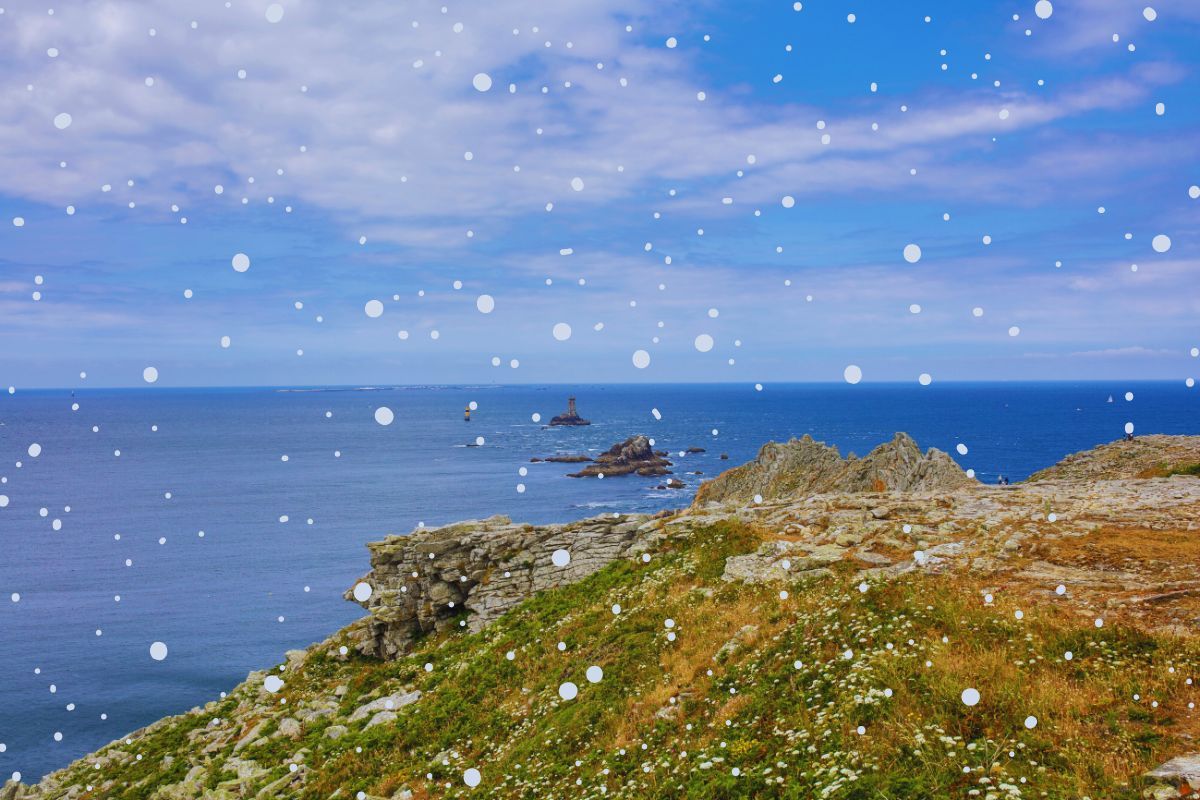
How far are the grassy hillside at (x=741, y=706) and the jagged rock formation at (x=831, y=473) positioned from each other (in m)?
19.9

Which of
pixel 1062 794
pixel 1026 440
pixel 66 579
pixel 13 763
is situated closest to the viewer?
pixel 1062 794

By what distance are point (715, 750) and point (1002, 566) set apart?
8.66 meters

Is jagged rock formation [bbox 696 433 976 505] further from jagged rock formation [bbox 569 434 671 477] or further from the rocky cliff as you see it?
jagged rock formation [bbox 569 434 671 477]

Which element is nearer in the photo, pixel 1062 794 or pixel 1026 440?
pixel 1062 794

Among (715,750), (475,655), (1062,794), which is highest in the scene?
(1062,794)

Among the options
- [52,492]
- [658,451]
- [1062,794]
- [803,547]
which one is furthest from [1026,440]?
[52,492]

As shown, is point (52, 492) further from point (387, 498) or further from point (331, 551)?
point (331, 551)

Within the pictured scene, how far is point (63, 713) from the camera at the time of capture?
177ft

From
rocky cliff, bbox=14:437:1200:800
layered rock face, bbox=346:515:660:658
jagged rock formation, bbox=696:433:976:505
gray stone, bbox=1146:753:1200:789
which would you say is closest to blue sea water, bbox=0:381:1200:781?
layered rock face, bbox=346:515:660:658

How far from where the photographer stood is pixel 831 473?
1823 inches

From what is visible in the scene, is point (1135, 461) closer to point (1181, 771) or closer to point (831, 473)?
point (831, 473)

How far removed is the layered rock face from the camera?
84.8 ft

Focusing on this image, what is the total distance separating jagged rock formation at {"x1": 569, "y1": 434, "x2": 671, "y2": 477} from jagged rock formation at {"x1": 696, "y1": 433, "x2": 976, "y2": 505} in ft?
281

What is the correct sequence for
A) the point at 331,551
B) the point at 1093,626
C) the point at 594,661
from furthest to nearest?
the point at 331,551
the point at 594,661
the point at 1093,626
